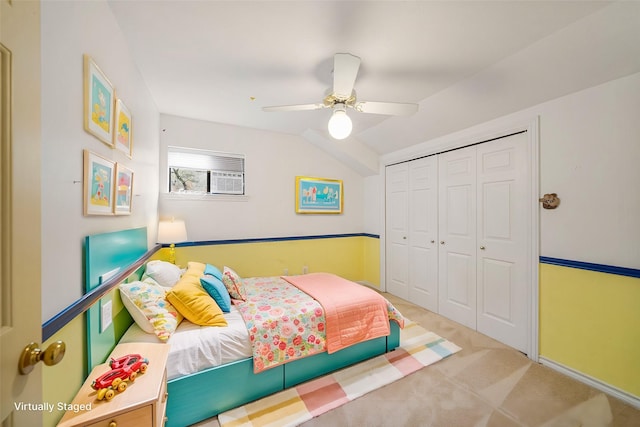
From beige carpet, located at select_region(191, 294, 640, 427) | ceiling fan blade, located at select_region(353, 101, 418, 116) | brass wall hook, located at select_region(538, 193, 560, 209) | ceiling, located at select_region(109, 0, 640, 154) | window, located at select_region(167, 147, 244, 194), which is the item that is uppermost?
ceiling, located at select_region(109, 0, 640, 154)

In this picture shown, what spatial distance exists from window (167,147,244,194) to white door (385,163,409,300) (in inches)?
89.8

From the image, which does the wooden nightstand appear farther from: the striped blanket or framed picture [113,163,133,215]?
framed picture [113,163,133,215]

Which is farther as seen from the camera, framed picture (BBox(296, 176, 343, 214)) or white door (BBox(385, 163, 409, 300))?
framed picture (BBox(296, 176, 343, 214))

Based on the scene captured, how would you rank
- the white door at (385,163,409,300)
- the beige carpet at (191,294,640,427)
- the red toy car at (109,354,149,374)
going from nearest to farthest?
the red toy car at (109,354,149,374), the beige carpet at (191,294,640,427), the white door at (385,163,409,300)

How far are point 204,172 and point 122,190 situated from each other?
5.67ft

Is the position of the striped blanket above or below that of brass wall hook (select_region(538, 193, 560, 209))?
below

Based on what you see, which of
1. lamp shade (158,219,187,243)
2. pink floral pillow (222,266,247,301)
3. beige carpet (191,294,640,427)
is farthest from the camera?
lamp shade (158,219,187,243)

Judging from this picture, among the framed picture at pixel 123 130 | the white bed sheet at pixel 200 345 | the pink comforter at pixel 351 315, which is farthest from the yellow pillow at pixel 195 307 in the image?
the framed picture at pixel 123 130

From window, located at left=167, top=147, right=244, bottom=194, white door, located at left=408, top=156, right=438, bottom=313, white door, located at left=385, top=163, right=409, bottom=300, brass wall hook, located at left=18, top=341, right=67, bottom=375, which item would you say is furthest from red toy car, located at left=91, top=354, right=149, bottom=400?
white door, located at left=385, top=163, right=409, bottom=300

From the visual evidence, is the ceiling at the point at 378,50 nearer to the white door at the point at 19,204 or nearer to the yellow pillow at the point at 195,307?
the white door at the point at 19,204

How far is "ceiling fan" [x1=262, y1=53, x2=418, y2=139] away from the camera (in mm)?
1562

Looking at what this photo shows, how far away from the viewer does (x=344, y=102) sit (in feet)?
6.35

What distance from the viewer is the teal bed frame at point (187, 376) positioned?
4.00 ft

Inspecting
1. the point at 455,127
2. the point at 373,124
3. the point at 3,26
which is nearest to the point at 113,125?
the point at 3,26
